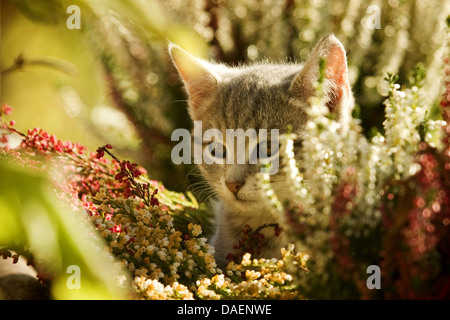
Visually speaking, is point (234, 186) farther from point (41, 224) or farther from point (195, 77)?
point (41, 224)

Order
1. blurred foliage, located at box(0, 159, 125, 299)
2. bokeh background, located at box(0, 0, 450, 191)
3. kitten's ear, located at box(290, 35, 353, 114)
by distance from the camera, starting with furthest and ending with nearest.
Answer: bokeh background, located at box(0, 0, 450, 191), kitten's ear, located at box(290, 35, 353, 114), blurred foliage, located at box(0, 159, 125, 299)

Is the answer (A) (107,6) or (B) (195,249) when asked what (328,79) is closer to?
(B) (195,249)

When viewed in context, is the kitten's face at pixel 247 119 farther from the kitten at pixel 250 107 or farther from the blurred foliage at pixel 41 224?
the blurred foliage at pixel 41 224

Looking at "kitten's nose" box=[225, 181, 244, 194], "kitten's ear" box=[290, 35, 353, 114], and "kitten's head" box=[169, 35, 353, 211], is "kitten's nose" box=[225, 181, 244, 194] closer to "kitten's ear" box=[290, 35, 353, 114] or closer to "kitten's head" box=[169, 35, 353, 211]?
"kitten's head" box=[169, 35, 353, 211]

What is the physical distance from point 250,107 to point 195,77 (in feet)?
0.56

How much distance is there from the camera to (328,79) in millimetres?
968

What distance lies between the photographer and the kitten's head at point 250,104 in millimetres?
977

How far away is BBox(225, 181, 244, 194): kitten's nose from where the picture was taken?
3.27 ft

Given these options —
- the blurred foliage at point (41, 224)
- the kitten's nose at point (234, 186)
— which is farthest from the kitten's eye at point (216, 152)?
the blurred foliage at point (41, 224)

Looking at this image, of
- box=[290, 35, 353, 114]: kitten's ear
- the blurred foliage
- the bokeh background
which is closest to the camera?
the blurred foliage

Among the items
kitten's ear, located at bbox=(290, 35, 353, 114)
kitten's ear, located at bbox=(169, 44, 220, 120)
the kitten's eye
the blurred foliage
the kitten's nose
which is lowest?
the blurred foliage

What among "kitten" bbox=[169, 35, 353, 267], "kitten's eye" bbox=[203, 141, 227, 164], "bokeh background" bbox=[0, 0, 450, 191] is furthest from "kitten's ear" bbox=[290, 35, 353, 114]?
"bokeh background" bbox=[0, 0, 450, 191]

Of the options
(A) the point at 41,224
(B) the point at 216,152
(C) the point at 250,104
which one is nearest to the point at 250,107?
(C) the point at 250,104

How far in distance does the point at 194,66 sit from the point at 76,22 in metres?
0.26
